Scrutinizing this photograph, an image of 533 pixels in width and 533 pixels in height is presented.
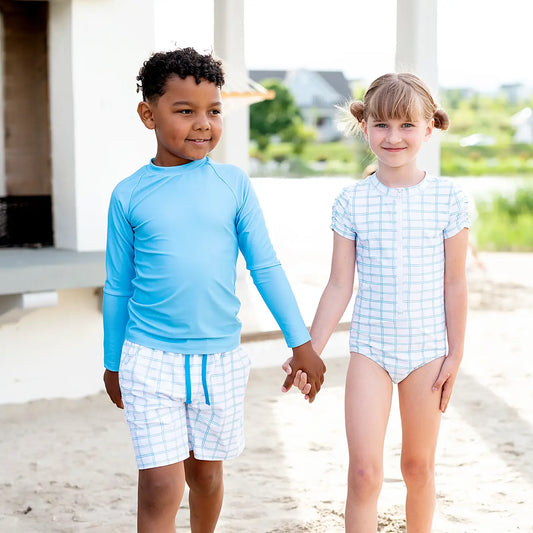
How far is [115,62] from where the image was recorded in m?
4.96

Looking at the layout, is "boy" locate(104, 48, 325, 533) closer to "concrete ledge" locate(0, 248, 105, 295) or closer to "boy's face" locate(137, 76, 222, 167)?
"boy's face" locate(137, 76, 222, 167)

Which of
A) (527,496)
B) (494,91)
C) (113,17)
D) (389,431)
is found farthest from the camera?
(494,91)

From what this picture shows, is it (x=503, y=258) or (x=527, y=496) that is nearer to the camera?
(x=527, y=496)

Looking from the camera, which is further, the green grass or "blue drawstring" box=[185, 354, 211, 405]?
the green grass

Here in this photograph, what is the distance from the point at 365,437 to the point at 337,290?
436 millimetres

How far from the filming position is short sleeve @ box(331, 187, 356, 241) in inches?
99.1

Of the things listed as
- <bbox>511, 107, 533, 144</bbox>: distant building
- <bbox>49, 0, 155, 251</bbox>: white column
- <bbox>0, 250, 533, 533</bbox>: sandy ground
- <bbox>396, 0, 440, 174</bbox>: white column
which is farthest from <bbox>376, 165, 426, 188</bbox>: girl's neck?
<bbox>511, 107, 533, 144</bbox>: distant building

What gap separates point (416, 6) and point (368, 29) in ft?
172

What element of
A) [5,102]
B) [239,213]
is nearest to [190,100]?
[239,213]

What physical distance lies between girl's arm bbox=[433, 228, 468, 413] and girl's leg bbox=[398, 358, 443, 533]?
4 centimetres

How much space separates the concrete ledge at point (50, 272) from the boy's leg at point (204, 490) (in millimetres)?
2301

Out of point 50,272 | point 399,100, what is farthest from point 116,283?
point 50,272

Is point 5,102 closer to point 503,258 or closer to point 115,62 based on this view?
point 115,62

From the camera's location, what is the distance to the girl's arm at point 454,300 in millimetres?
2459
